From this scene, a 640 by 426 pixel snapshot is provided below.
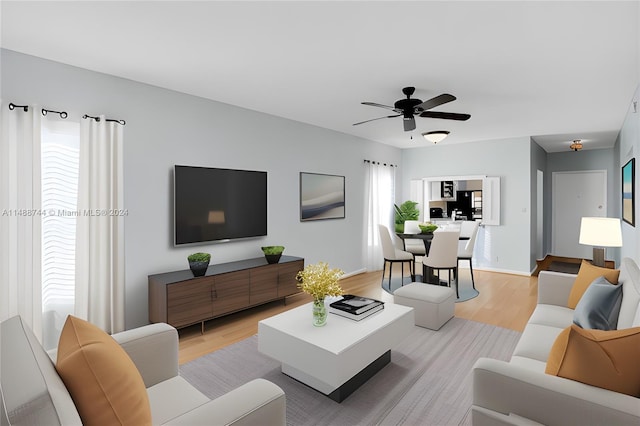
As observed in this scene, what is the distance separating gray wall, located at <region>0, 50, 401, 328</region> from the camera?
9.75 feet

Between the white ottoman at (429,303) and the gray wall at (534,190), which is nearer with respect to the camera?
the white ottoman at (429,303)

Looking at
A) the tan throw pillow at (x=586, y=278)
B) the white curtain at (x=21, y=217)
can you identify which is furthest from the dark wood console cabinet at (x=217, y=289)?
the tan throw pillow at (x=586, y=278)

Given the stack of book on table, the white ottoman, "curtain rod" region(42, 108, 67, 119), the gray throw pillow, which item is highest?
"curtain rod" region(42, 108, 67, 119)

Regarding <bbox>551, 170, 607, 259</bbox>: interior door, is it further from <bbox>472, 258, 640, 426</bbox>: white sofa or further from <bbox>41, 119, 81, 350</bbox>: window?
<bbox>41, 119, 81, 350</bbox>: window

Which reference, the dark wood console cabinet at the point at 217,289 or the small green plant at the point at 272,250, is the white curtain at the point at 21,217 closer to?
the dark wood console cabinet at the point at 217,289

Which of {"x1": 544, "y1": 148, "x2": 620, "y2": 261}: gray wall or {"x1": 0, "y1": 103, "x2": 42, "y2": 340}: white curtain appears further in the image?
{"x1": 544, "y1": 148, "x2": 620, "y2": 261}: gray wall

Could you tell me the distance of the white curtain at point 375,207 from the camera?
6.42 m

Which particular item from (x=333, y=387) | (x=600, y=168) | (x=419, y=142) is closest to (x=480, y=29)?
(x=333, y=387)

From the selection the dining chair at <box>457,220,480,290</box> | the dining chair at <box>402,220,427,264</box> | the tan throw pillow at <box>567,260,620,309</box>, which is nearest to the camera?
the tan throw pillow at <box>567,260,620,309</box>

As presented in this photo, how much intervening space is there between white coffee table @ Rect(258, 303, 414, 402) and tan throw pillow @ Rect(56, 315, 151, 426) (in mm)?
1197

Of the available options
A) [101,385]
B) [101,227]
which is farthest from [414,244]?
[101,385]

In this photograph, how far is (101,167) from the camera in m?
3.13

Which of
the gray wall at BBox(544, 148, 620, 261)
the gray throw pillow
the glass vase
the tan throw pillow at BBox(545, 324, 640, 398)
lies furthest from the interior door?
the tan throw pillow at BBox(545, 324, 640, 398)

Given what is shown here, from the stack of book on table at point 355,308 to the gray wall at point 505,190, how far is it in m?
4.57
